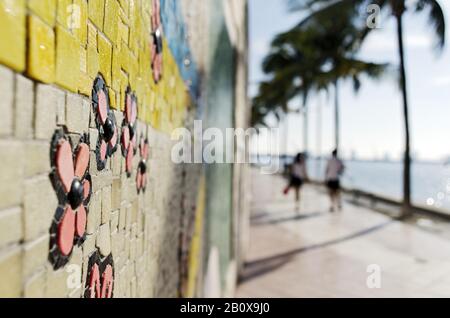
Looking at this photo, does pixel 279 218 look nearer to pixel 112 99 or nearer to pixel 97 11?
pixel 112 99

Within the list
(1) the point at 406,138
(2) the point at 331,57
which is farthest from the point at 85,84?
(2) the point at 331,57

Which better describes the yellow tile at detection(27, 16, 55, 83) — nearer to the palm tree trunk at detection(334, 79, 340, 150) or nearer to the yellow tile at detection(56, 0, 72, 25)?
the yellow tile at detection(56, 0, 72, 25)

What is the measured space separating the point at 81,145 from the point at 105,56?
30 cm

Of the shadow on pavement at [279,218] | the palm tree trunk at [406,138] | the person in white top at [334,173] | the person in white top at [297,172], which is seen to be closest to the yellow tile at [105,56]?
the shadow on pavement at [279,218]

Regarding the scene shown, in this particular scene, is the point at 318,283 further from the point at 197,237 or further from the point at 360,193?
the point at 360,193

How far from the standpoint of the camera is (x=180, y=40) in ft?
7.90

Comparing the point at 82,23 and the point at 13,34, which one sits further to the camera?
the point at 82,23

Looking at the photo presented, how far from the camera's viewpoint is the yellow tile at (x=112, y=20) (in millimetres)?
1112

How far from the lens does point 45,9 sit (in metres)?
0.74

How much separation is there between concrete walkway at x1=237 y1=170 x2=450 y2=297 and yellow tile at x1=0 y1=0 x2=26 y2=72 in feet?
15.5

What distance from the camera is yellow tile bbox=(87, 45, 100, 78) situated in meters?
1.00

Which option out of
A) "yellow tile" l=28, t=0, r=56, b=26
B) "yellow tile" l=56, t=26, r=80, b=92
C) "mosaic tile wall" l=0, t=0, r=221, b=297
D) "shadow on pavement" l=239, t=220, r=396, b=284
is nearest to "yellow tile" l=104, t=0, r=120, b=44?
"mosaic tile wall" l=0, t=0, r=221, b=297

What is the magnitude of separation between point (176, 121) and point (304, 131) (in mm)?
32177
